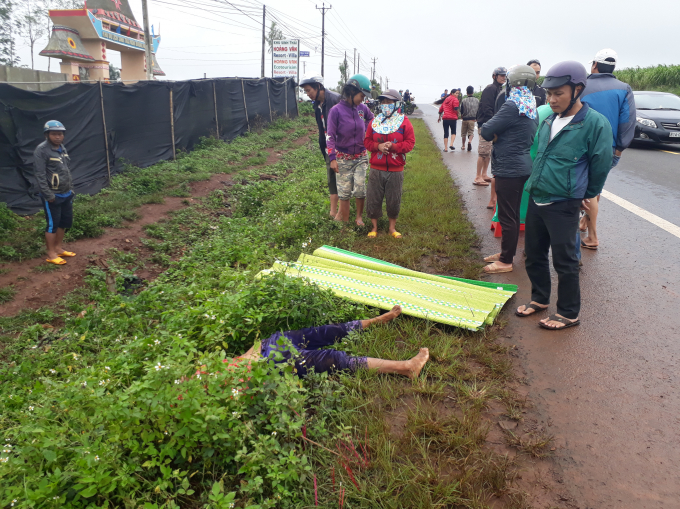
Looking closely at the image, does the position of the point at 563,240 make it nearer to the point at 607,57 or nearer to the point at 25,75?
the point at 607,57

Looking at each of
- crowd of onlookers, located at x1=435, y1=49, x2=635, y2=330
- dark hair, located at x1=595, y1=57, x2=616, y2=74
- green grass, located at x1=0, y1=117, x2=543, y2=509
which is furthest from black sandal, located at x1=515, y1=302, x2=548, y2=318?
dark hair, located at x1=595, y1=57, x2=616, y2=74

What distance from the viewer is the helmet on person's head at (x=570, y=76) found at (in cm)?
333

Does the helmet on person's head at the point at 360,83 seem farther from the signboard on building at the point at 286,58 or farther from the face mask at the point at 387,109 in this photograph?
the signboard on building at the point at 286,58

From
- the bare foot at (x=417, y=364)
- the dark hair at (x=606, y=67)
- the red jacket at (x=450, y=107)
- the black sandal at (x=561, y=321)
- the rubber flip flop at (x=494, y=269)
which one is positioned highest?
the red jacket at (x=450, y=107)

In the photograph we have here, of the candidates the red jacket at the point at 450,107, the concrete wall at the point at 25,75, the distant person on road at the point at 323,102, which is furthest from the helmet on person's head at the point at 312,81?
the concrete wall at the point at 25,75

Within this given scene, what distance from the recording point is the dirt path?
18.1ft

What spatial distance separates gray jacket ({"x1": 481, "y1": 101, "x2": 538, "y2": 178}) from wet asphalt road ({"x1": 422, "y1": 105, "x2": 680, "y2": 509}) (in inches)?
42.6

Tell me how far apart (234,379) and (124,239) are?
5673mm

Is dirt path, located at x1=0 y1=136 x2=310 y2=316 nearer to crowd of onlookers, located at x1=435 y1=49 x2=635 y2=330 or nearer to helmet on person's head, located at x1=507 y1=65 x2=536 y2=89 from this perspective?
crowd of onlookers, located at x1=435 y1=49 x2=635 y2=330

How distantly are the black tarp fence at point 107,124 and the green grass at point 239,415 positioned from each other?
16.6 ft

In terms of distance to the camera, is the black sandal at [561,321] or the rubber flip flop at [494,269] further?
the rubber flip flop at [494,269]

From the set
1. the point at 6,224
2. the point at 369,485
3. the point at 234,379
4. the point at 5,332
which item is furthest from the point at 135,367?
the point at 6,224

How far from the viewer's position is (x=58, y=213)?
20.8 feet

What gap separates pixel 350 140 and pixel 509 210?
2.49 m
